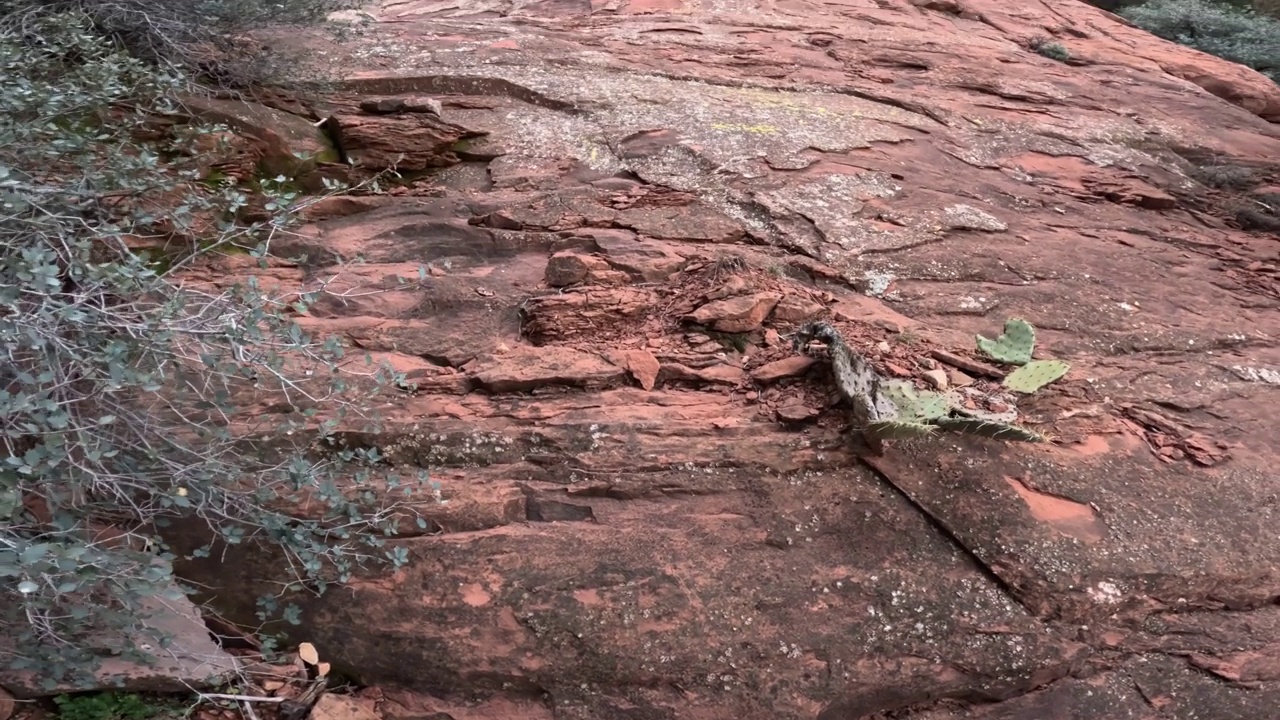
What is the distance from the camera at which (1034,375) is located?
167 inches

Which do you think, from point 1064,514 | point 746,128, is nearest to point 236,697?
point 1064,514

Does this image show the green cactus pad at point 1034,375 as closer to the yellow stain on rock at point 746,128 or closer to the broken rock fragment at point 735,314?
the broken rock fragment at point 735,314

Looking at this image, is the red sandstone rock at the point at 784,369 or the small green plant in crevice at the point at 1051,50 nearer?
the red sandstone rock at the point at 784,369

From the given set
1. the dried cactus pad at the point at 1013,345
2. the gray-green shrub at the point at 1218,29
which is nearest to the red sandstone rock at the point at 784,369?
the dried cactus pad at the point at 1013,345

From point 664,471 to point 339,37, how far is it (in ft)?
15.4

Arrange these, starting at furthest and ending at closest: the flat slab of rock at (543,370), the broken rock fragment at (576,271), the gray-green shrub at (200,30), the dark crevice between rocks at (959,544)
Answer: the gray-green shrub at (200,30) < the broken rock fragment at (576,271) < the flat slab of rock at (543,370) < the dark crevice between rocks at (959,544)

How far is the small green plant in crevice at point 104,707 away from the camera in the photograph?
9.20ft

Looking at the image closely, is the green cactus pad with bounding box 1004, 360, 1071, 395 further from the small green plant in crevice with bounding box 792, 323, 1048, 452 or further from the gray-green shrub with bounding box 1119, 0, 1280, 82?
the gray-green shrub with bounding box 1119, 0, 1280, 82

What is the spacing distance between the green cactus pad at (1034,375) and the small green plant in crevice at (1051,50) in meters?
6.38

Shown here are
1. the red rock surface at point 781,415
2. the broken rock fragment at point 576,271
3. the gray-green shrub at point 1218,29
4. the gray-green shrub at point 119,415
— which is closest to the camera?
the gray-green shrub at point 119,415

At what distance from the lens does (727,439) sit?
3.74 m

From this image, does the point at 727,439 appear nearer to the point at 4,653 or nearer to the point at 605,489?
the point at 605,489

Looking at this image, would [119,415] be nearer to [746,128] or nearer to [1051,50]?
[746,128]

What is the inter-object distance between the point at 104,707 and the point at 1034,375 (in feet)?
13.5
